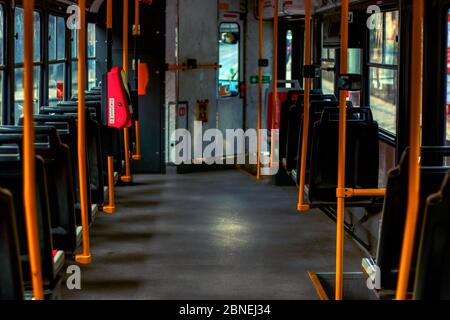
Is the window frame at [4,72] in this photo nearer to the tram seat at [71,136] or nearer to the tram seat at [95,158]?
the tram seat at [71,136]

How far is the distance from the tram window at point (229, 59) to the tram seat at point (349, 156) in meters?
5.49

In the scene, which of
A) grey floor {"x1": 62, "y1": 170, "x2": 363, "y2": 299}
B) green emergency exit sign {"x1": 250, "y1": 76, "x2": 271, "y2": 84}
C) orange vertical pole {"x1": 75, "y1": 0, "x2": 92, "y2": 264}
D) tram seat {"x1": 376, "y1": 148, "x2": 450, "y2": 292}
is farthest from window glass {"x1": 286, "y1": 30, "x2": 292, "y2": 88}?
tram seat {"x1": 376, "y1": 148, "x2": 450, "y2": 292}

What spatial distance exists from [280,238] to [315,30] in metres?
3.50

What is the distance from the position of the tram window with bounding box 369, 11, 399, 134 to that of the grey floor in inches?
45.5

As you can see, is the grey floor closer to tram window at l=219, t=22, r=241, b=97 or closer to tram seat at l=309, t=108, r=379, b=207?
tram seat at l=309, t=108, r=379, b=207

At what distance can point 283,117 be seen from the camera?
29.3 ft

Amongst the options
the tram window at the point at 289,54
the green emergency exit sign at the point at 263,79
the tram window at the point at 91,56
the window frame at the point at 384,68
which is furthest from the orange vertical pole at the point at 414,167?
the tram window at the point at 289,54

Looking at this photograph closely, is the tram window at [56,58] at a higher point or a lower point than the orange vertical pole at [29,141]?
higher

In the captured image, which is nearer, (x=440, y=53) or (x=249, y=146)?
(x=440, y=53)

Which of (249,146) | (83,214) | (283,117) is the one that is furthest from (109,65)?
(249,146)

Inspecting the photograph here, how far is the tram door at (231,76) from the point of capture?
1222cm

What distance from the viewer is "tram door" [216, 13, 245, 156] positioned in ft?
40.1

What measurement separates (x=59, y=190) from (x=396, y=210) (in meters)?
1.97
